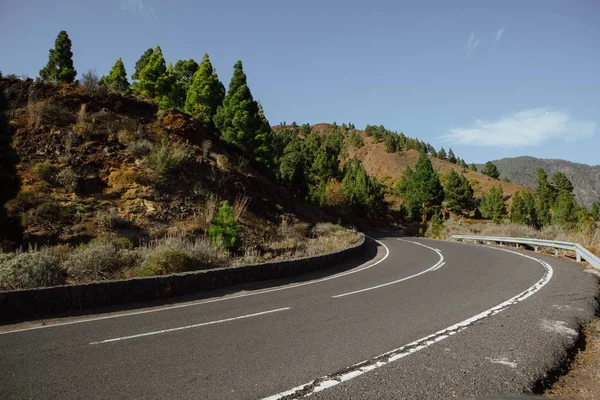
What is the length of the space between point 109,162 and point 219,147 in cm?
1002

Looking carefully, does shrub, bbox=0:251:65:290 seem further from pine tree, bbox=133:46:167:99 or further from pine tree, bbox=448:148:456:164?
pine tree, bbox=448:148:456:164

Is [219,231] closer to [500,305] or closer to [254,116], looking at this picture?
[500,305]

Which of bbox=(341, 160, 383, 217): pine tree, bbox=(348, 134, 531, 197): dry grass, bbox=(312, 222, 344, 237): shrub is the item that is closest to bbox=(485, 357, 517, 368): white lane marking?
bbox=(312, 222, 344, 237): shrub

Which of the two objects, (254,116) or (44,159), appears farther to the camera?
(254,116)

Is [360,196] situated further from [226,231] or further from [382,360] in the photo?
[382,360]

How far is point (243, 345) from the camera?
16.9ft

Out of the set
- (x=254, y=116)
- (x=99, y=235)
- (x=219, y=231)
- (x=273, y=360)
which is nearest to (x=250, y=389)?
(x=273, y=360)

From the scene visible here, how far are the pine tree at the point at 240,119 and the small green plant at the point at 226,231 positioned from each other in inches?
833

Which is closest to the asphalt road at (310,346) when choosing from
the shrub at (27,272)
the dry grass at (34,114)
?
the shrub at (27,272)

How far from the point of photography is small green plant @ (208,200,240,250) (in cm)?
1431

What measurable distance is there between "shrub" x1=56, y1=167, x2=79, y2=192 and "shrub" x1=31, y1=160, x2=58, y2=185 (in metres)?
0.32

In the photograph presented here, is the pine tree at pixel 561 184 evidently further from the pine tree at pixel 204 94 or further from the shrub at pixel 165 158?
the shrub at pixel 165 158

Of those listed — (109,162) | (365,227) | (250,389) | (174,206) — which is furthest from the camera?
(365,227)

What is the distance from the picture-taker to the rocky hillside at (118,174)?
51.0 ft
